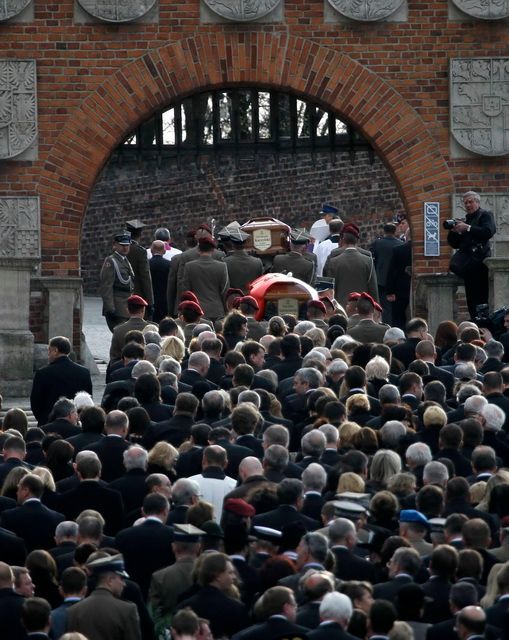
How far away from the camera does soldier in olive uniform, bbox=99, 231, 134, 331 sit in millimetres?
21953

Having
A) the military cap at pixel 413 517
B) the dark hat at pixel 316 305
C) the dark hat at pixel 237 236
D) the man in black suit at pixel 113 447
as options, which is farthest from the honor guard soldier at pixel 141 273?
the military cap at pixel 413 517

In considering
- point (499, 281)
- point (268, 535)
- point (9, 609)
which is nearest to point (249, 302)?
point (499, 281)

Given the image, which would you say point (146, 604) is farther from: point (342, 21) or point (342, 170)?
point (342, 170)

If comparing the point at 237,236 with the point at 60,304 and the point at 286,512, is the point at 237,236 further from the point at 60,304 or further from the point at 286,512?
the point at 286,512

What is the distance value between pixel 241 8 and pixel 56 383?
21.8 feet

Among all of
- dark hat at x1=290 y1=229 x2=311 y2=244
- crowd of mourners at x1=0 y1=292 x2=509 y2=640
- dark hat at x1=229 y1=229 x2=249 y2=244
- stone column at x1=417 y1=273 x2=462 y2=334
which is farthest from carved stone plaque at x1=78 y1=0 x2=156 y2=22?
crowd of mourners at x1=0 y1=292 x2=509 y2=640

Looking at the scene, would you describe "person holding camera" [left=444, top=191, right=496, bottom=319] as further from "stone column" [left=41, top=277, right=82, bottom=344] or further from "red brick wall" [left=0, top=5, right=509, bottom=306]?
"stone column" [left=41, top=277, right=82, bottom=344]

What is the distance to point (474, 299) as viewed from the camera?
72.5ft

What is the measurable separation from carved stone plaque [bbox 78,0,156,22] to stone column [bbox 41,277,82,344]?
108 inches

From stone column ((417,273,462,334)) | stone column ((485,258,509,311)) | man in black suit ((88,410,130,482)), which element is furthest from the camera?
stone column ((417,273,462,334))

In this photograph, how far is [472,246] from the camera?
71.5 ft

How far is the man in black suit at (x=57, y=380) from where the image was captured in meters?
17.2

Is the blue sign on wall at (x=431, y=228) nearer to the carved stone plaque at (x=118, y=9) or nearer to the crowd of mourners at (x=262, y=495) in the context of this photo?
the carved stone plaque at (x=118, y=9)

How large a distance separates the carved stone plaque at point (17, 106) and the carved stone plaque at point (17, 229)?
0.52 m
